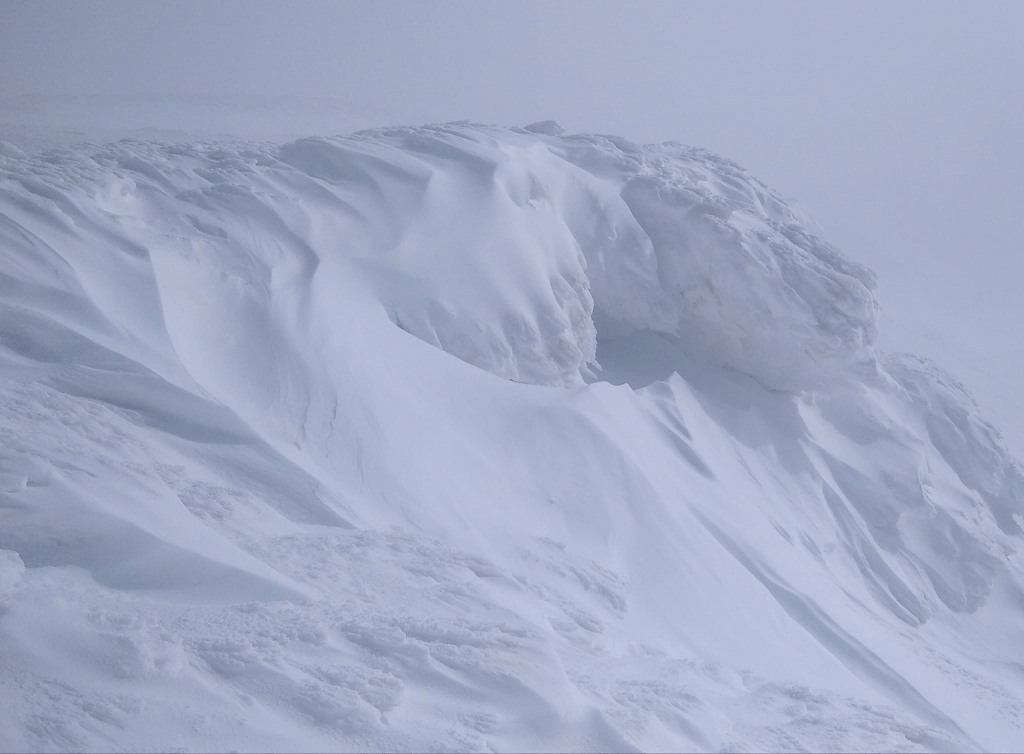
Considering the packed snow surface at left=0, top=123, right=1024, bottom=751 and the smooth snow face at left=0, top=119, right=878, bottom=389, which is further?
the smooth snow face at left=0, top=119, right=878, bottom=389

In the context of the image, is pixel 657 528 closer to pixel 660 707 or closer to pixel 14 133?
pixel 660 707

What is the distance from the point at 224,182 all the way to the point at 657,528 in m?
2.62

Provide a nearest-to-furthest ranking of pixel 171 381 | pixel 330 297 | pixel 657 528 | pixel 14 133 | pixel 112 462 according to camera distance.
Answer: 1. pixel 112 462
2. pixel 171 381
3. pixel 657 528
4. pixel 330 297
5. pixel 14 133

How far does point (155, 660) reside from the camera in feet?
6.11

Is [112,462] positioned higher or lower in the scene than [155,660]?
higher

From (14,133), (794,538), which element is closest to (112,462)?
(794,538)

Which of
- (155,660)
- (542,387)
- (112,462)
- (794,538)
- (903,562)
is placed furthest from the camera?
(903,562)

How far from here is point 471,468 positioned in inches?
134

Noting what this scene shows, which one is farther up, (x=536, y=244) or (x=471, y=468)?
(x=536, y=244)

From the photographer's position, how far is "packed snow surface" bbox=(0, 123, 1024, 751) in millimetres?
2014

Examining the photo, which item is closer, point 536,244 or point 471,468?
point 471,468

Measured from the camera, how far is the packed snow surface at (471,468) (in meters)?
2.01

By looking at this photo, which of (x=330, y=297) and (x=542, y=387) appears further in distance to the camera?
(x=542, y=387)

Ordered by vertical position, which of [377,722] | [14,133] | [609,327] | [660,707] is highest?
[14,133]
